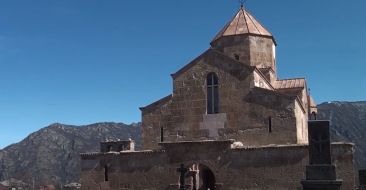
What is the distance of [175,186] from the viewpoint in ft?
70.4

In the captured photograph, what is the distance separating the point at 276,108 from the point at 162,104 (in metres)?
5.81

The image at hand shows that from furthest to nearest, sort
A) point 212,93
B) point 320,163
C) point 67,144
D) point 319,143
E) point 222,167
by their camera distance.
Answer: point 67,144, point 212,93, point 222,167, point 319,143, point 320,163

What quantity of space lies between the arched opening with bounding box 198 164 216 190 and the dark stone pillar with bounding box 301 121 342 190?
1110cm

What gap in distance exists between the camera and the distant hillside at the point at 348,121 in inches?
2989

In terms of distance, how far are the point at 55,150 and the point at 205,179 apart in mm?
75199

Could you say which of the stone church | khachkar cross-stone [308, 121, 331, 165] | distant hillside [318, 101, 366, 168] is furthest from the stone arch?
distant hillside [318, 101, 366, 168]

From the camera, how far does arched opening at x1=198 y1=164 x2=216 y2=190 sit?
75.5 feet

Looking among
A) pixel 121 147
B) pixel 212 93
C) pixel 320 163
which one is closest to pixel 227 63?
pixel 212 93

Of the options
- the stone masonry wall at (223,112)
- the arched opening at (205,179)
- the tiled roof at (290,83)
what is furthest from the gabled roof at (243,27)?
the arched opening at (205,179)

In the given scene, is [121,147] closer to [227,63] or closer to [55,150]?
[227,63]

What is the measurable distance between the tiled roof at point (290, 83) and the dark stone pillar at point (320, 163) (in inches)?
570

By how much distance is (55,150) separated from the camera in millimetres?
93562

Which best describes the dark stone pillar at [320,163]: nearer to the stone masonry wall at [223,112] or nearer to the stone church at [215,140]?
the stone church at [215,140]

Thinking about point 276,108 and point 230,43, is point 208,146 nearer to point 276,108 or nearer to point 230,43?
point 276,108
